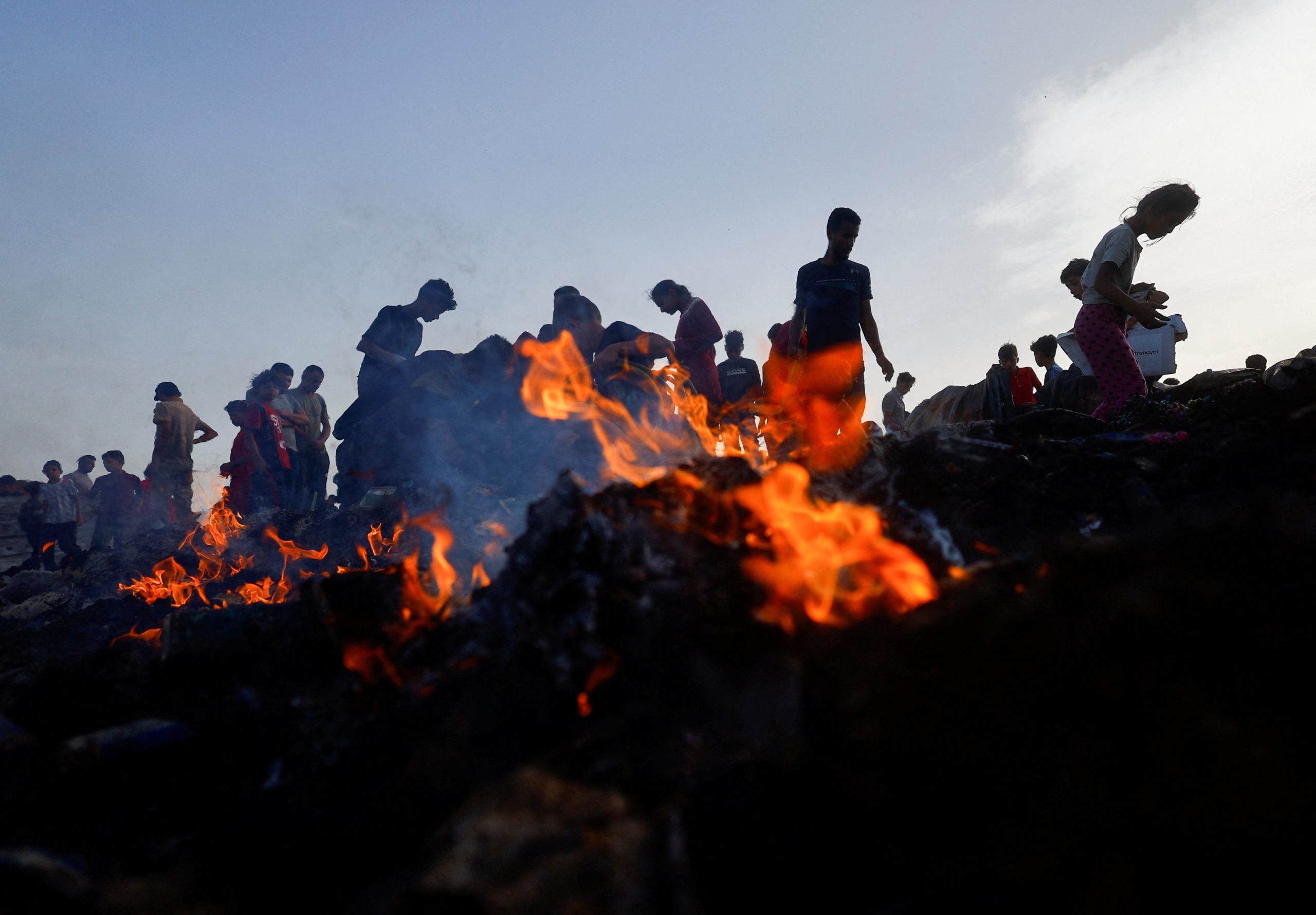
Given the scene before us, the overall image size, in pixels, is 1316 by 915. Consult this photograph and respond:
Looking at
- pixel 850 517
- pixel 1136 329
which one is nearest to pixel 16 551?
pixel 850 517

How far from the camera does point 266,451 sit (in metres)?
10.0

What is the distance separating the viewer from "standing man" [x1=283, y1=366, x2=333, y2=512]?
1048 centimetres

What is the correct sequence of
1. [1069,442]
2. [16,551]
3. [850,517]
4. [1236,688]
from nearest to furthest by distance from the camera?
1. [1236,688]
2. [850,517]
3. [1069,442]
4. [16,551]

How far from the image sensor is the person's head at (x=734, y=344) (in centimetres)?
959

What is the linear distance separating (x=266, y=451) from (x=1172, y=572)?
443 inches

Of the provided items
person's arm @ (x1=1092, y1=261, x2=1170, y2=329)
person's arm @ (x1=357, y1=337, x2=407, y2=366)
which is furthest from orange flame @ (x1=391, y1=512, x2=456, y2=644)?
person's arm @ (x1=1092, y1=261, x2=1170, y2=329)

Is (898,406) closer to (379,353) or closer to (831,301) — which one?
(831,301)

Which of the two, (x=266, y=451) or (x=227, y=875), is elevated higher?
(x=266, y=451)

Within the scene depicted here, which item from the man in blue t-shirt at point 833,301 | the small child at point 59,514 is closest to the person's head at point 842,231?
the man in blue t-shirt at point 833,301

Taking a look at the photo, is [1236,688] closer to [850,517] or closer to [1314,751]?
[1314,751]

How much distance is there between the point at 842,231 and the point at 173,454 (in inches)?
451

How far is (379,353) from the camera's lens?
915 cm

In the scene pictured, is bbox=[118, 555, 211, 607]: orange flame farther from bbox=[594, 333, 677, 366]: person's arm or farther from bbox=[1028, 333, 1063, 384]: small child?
bbox=[1028, 333, 1063, 384]: small child

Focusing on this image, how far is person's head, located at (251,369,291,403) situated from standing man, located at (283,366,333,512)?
0.80 ft
